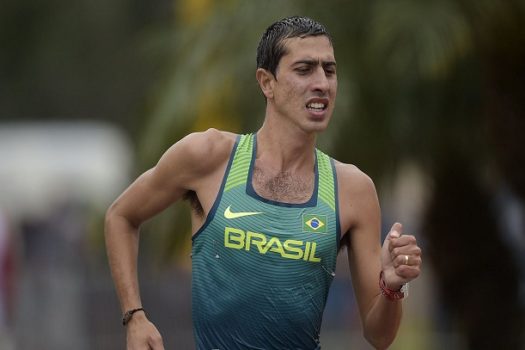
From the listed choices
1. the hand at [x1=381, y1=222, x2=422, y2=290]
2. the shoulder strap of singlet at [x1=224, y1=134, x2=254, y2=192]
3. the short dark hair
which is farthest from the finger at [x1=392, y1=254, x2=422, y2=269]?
the short dark hair

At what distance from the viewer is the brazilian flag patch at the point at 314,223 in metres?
5.55

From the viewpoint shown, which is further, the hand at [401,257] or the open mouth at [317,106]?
the open mouth at [317,106]

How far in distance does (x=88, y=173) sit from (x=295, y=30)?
23.7 meters

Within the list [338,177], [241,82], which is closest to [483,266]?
[241,82]

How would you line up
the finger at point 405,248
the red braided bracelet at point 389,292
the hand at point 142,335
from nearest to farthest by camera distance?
the finger at point 405,248 → the red braided bracelet at point 389,292 → the hand at point 142,335

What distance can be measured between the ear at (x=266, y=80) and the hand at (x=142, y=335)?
1.01m

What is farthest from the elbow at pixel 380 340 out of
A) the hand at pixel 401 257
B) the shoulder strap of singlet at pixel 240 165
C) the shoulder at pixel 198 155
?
the shoulder at pixel 198 155

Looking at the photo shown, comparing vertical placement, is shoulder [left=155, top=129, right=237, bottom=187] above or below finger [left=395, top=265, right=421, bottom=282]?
above

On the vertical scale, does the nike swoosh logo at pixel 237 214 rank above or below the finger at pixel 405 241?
below

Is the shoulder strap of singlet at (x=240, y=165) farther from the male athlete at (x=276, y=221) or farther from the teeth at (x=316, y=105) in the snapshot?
the teeth at (x=316, y=105)

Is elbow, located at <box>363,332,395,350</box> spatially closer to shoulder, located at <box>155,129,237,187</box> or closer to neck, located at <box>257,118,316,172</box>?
neck, located at <box>257,118,316,172</box>

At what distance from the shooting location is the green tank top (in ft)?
18.1

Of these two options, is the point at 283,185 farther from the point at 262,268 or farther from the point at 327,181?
the point at 262,268

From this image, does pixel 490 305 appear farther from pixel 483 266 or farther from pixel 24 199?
pixel 24 199
